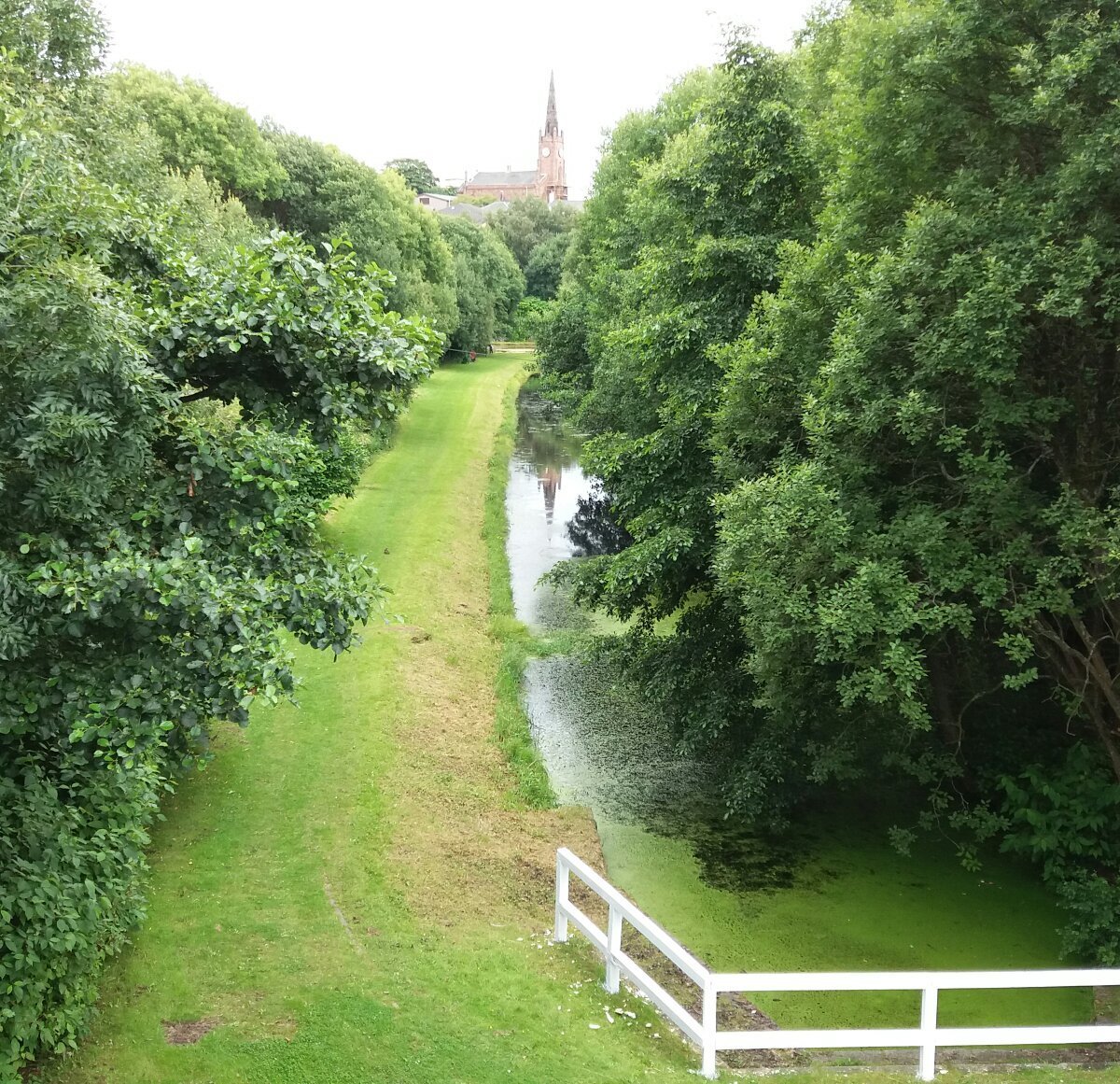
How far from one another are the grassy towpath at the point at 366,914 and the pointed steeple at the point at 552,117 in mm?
185291

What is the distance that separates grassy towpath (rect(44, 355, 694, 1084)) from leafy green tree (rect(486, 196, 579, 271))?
86982 mm

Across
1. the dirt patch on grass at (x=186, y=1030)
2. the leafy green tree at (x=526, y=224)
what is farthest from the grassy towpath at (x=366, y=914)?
the leafy green tree at (x=526, y=224)

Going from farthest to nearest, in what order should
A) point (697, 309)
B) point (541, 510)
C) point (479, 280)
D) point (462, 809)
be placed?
1. point (479, 280)
2. point (541, 510)
3. point (697, 309)
4. point (462, 809)

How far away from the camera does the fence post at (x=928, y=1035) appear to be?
314 inches

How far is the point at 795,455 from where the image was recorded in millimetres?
12305

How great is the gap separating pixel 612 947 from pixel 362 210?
46.1 m

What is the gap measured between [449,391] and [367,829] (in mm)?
49580

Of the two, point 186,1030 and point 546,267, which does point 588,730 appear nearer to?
point 186,1030

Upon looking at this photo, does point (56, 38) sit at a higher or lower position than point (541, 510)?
higher

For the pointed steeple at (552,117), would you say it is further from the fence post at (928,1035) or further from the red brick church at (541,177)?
the fence post at (928,1035)

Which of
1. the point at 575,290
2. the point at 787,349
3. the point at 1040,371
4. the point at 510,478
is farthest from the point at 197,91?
the point at 1040,371

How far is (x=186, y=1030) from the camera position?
333 inches

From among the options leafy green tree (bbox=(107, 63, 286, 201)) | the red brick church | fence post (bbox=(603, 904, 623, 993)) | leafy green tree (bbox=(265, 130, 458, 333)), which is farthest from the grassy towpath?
the red brick church

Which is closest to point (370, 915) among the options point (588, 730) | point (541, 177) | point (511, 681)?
point (588, 730)
